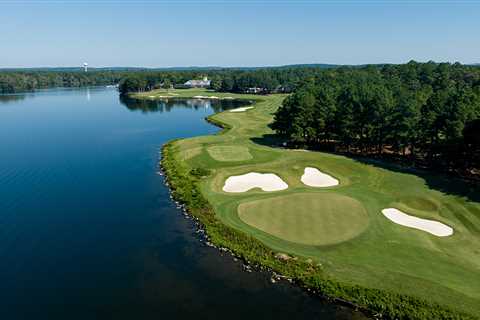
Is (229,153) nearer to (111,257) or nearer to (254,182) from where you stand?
(254,182)

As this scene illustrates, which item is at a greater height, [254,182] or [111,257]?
[254,182]

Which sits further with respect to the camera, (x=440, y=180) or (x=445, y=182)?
(x=440, y=180)

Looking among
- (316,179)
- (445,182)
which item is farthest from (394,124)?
(316,179)

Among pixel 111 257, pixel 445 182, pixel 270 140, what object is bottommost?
pixel 111 257

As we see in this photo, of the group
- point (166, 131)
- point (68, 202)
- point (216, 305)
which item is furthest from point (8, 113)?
point (216, 305)

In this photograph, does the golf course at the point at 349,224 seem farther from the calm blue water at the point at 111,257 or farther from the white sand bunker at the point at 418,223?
the calm blue water at the point at 111,257

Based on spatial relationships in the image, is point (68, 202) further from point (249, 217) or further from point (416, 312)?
point (416, 312)

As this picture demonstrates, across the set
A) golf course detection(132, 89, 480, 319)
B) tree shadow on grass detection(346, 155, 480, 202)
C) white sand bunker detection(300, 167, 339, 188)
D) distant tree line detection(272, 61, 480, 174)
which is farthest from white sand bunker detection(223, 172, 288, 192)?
distant tree line detection(272, 61, 480, 174)

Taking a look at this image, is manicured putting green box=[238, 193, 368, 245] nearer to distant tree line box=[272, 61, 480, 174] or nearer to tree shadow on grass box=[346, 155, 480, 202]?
tree shadow on grass box=[346, 155, 480, 202]
